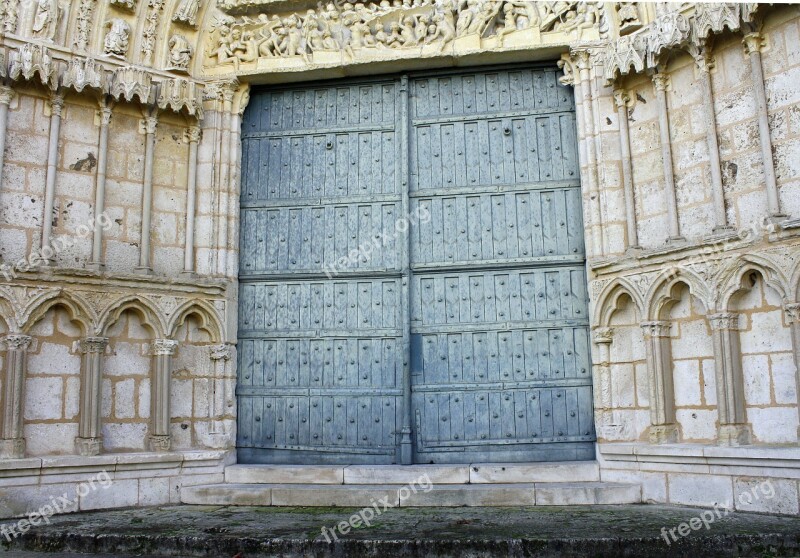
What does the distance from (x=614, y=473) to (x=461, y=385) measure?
4.63 ft

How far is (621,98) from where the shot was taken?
6.61 m

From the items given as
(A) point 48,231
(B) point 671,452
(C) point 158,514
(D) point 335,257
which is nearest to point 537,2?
(D) point 335,257

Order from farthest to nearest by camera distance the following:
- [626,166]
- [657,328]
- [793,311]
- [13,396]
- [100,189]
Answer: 1. [100,189]
2. [626,166]
3. [657,328]
4. [13,396]
5. [793,311]

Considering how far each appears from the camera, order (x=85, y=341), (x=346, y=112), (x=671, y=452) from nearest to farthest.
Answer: (x=671, y=452), (x=85, y=341), (x=346, y=112)

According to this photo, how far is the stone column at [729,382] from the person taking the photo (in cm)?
566

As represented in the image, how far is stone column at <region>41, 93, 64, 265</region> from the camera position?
20.6 feet

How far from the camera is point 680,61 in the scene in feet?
20.8

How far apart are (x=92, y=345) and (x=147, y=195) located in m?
1.35

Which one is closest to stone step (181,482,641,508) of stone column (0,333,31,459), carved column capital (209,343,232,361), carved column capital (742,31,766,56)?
carved column capital (209,343,232,361)

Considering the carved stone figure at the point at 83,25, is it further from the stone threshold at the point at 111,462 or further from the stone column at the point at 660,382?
the stone column at the point at 660,382

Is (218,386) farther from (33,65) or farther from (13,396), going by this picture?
(33,65)

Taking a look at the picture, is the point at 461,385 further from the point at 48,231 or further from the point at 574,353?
the point at 48,231

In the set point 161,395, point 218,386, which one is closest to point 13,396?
point 161,395

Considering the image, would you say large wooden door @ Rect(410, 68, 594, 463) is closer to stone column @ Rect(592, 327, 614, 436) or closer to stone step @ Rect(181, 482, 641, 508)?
stone column @ Rect(592, 327, 614, 436)
